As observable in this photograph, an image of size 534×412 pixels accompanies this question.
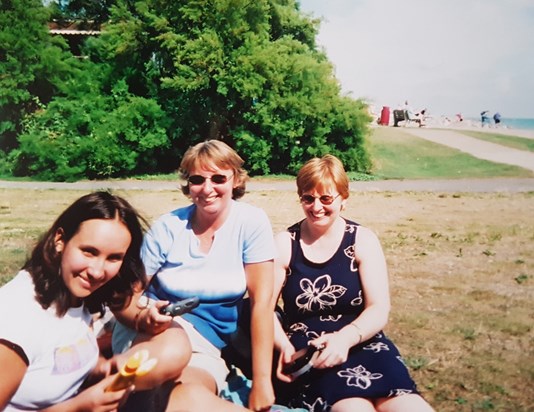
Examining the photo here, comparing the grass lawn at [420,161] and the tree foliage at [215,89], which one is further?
the tree foliage at [215,89]

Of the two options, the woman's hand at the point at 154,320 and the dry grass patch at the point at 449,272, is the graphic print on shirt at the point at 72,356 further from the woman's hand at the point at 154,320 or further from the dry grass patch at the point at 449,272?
the dry grass patch at the point at 449,272

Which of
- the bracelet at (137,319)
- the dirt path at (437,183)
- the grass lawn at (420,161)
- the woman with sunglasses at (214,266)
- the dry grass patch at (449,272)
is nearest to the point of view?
the bracelet at (137,319)

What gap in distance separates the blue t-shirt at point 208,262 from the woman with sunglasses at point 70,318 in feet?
0.47

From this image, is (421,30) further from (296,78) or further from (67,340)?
(296,78)

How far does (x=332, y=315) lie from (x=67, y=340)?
0.85m

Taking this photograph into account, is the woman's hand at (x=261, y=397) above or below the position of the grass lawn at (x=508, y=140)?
below

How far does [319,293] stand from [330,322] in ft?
0.33

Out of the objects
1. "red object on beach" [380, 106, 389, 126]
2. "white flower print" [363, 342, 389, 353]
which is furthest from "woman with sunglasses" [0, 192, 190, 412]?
"red object on beach" [380, 106, 389, 126]

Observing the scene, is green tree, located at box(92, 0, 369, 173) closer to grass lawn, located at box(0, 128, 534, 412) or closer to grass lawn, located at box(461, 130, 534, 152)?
grass lawn, located at box(0, 128, 534, 412)

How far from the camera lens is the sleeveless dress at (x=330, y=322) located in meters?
1.45

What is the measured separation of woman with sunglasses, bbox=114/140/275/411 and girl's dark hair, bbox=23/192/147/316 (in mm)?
72

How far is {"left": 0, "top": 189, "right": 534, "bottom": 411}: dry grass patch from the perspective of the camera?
211 centimetres

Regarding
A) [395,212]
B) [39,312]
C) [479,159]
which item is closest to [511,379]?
[39,312]

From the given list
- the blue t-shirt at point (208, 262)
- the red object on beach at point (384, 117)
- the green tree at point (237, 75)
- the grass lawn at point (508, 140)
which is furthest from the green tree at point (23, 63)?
the grass lawn at point (508, 140)
